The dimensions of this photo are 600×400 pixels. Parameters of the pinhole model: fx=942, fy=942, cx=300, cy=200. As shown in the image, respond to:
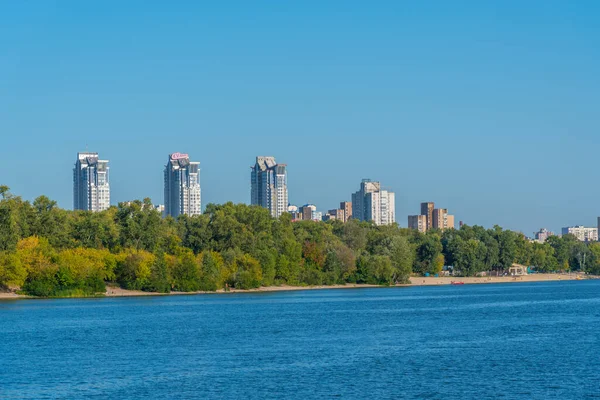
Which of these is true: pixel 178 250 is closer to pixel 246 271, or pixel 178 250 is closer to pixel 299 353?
pixel 246 271

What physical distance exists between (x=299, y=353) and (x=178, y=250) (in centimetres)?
7218

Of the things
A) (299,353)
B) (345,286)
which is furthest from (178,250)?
(299,353)

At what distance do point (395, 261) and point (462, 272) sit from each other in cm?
4239

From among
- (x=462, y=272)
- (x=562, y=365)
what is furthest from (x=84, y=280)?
(x=462, y=272)

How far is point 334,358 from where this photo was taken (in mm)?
48000

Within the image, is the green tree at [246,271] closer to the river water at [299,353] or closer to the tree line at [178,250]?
the tree line at [178,250]

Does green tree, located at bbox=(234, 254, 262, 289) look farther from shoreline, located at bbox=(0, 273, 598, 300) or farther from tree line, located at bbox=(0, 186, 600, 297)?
shoreline, located at bbox=(0, 273, 598, 300)

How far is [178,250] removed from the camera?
121 m

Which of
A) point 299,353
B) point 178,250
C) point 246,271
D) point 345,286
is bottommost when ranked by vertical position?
point 299,353

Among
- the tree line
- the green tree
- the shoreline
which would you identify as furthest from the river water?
the green tree

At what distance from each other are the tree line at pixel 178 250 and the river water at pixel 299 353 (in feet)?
59.2

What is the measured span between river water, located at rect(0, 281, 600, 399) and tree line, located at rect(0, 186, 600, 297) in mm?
18041

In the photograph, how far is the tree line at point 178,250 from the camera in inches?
4139

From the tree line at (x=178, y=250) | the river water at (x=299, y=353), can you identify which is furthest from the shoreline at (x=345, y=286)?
the river water at (x=299, y=353)
